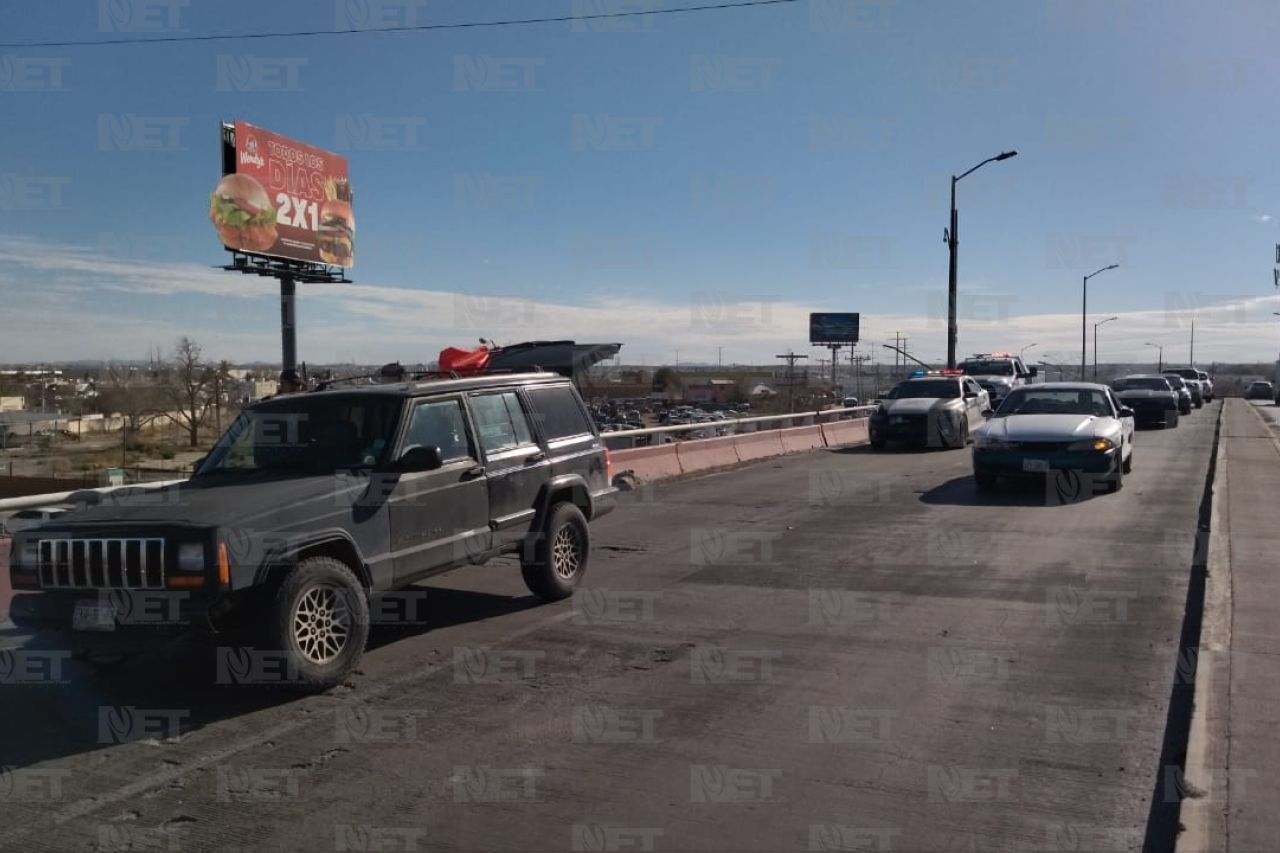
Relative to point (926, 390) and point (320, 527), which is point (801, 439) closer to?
point (926, 390)

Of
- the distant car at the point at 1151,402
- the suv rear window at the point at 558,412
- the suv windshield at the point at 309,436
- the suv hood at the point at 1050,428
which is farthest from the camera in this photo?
the distant car at the point at 1151,402

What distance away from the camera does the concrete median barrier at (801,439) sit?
75.5 feet

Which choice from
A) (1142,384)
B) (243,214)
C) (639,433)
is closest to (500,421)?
(639,433)

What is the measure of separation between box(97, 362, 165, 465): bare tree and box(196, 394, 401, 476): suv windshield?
27.2m

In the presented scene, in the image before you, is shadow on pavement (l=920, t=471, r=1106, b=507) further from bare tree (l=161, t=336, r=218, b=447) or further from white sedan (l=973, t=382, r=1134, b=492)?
bare tree (l=161, t=336, r=218, b=447)

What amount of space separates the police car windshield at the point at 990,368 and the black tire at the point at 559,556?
26.9m

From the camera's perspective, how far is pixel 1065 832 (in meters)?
4.07

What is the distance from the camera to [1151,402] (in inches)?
1177

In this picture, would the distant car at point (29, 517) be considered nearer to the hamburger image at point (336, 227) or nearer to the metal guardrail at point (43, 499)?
the metal guardrail at point (43, 499)

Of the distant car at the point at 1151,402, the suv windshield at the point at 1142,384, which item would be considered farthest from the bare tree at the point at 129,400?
the suv windshield at the point at 1142,384

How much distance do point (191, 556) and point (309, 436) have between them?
1666 millimetres

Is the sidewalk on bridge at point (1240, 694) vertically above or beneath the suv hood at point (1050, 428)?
beneath

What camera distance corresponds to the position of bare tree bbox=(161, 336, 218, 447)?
31359 millimetres

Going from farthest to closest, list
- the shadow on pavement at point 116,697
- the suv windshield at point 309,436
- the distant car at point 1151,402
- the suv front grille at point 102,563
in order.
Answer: the distant car at point 1151,402
the suv windshield at point 309,436
the suv front grille at point 102,563
the shadow on pavement at point 116,697
